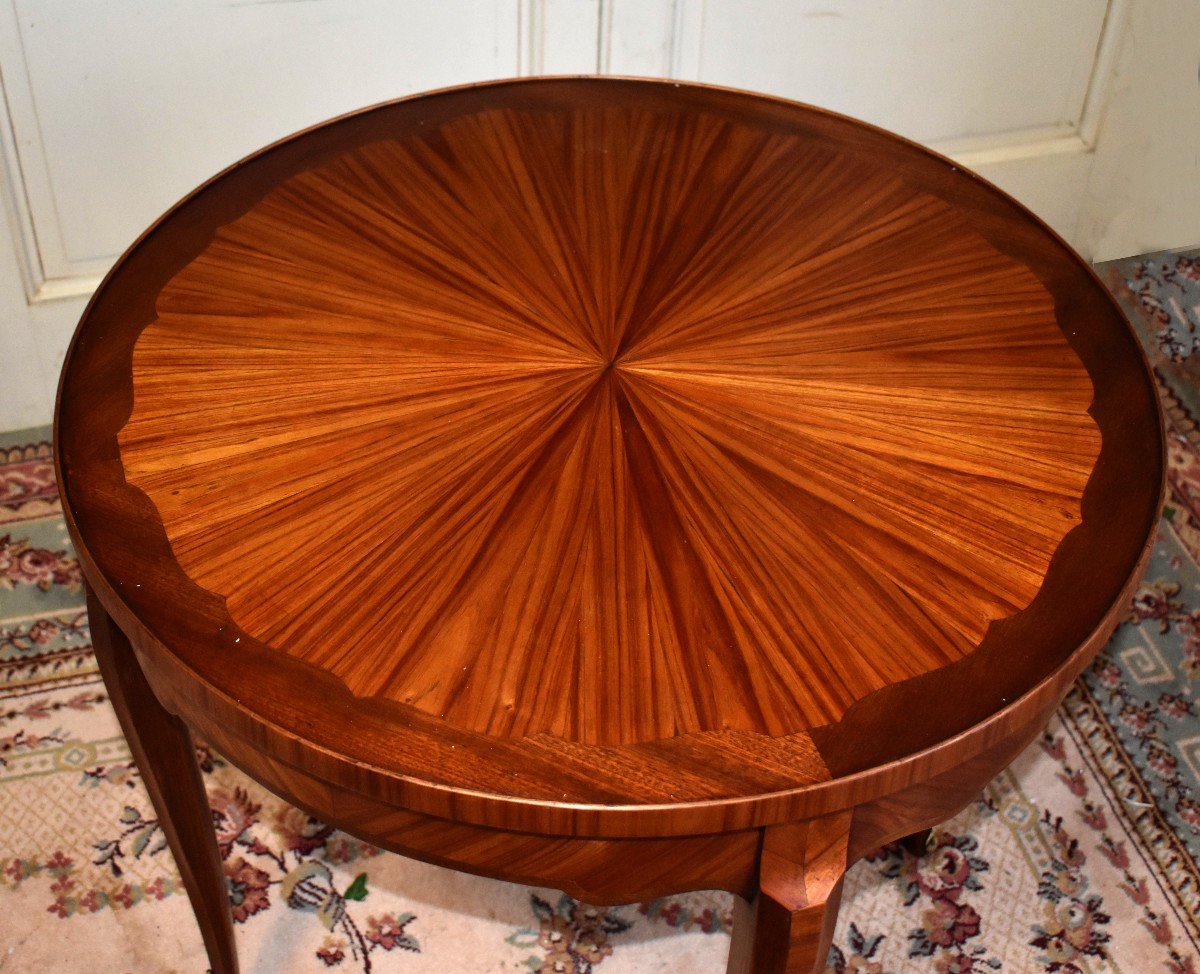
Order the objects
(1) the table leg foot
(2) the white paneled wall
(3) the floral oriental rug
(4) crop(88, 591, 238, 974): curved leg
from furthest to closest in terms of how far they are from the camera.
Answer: (2) the white paneled wall, (3) the floral oriental rug, (4) crop(88, 591, 238, 974): curved leg, (1) the table leg foot

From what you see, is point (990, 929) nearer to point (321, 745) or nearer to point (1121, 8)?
point (321, 745)

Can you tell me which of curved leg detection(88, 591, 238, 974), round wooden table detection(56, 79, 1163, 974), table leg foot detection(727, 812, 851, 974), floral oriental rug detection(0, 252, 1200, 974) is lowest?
floral oriental rug detection(0, 252, 1200, 974)

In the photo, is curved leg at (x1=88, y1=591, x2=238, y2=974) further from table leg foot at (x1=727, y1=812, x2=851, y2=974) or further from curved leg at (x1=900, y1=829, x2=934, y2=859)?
curved leg at (x1=900, y1=829, x2=934, y2=859)

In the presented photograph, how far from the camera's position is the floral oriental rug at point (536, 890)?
1230 millimetres

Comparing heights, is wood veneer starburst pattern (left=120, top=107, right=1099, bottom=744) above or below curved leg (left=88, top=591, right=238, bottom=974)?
above

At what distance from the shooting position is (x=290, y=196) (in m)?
1.09

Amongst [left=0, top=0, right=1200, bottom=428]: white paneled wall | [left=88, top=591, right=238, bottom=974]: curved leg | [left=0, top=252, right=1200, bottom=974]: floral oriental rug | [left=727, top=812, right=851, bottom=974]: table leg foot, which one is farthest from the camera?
[left=0, top=0, right=1200, bottom=428]: white paneled wall

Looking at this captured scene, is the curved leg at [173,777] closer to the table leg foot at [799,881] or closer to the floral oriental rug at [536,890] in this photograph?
the floral oriental rug at [536,890]

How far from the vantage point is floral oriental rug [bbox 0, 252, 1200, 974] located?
4.04 ft

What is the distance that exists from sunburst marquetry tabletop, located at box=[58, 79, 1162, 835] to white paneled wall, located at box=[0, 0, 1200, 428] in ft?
1.35

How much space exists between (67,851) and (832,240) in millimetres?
858

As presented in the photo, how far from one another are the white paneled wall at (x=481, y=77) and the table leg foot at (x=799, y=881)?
3.58ft

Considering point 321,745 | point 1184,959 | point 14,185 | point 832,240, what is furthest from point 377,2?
point 1184,959

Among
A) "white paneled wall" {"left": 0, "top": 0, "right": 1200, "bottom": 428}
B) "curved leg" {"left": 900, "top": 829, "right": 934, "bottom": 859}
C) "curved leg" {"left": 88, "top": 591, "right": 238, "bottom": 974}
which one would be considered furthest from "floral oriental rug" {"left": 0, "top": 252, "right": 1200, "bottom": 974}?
"white paneled wall" {"left": 0, "top": 0, "right": 1200, "bottom": 428}
